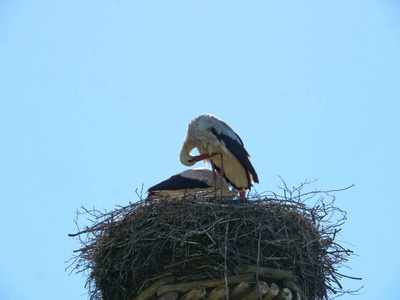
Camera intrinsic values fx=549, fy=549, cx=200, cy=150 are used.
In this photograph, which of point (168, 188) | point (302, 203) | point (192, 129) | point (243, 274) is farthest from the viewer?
point (168, 188)

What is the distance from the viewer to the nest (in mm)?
6258

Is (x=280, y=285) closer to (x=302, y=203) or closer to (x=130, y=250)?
(x=302, y=203)

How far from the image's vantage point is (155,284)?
251 inches

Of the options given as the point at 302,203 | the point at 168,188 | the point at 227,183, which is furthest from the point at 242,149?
the point at 302,203

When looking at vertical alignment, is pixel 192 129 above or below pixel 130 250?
above

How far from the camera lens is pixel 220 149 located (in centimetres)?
950

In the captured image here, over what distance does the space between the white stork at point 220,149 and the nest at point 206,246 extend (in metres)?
2.50

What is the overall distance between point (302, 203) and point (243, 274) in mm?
1472

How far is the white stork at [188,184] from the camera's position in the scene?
33.3 feet

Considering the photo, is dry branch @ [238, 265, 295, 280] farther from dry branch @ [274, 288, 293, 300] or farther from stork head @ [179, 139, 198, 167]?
stork head @ [179, 139, 198, 167]

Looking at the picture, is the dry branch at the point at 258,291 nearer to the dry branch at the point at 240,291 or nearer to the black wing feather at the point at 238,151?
the dry branch at the point at 240,291

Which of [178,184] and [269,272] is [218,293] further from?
[178,184]

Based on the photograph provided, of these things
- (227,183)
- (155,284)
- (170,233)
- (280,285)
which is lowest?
(280,285)

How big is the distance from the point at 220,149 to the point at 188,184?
3.76 feet
